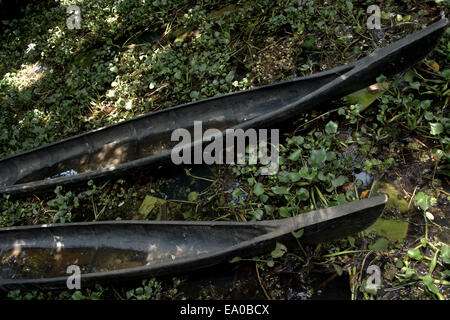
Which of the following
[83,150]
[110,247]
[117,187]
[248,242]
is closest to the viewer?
[248,242]

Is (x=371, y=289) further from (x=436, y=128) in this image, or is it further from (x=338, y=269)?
(x=436, y=128)

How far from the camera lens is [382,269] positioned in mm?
2496

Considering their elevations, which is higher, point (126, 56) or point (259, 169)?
point (126, 56)

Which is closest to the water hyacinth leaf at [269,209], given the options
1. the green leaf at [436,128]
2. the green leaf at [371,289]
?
the green leaf at [371,289]

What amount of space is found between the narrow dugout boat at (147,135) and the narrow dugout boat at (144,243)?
0.58 metres

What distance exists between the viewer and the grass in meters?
2.62

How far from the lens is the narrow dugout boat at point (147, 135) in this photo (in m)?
3.26

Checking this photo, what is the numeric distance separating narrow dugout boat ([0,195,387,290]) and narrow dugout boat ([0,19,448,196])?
585 millimetres

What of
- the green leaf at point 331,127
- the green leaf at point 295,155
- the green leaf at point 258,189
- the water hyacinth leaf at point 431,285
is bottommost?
the water hyacinth leaf at point 431,285

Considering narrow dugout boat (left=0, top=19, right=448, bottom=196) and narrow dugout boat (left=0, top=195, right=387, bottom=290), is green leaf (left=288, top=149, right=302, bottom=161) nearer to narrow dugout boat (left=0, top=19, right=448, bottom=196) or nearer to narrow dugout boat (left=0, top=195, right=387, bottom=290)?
narrow dugout boat (left=0, top=19, right=448, bottom=196)

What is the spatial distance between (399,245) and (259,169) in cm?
132

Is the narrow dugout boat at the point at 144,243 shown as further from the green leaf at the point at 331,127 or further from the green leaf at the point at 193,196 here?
the green leaf at the point at 331,127
